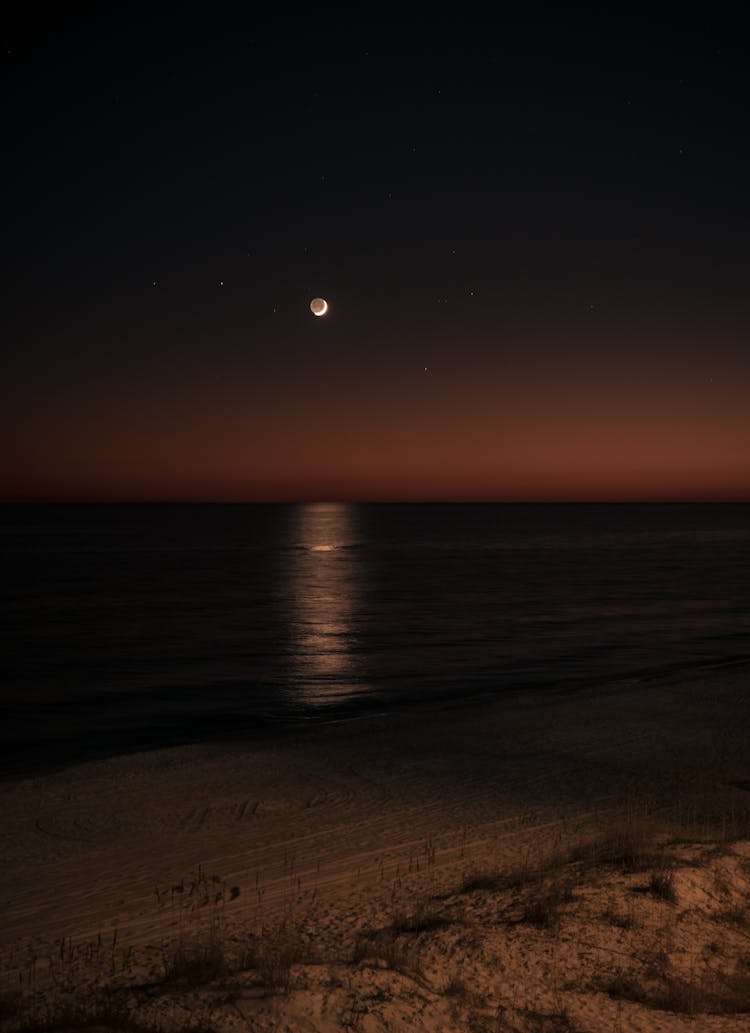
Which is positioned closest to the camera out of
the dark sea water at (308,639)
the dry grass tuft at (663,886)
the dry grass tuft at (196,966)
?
the dry grass tuft at (196,966)

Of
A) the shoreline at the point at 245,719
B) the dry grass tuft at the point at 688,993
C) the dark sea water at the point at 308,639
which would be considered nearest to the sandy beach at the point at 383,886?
the dry grass tuft at the point at 688,993

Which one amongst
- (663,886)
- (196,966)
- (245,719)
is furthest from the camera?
(245,719)

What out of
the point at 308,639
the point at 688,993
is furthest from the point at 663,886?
the point at 308,639

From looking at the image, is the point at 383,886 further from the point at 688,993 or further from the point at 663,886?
the point at 688,993

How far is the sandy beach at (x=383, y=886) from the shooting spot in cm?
513

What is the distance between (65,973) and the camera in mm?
5629

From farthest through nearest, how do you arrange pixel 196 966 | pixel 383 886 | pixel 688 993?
pixel 383 886 → pixel 196 966 → pixel 688 993

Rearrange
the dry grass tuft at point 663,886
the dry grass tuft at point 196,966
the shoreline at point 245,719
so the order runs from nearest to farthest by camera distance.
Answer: the dry grass tuft at point 196,966 → the dry grass tuft at point 663,886 → the shoreline at point 245,719

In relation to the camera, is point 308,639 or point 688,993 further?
point 308,639

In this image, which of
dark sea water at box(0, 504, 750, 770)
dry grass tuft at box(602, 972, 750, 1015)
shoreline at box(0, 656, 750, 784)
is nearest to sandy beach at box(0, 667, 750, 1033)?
dry grass tuft at box(602, 972, 750, 1015)

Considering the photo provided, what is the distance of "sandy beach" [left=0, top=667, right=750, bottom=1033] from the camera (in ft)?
16.8

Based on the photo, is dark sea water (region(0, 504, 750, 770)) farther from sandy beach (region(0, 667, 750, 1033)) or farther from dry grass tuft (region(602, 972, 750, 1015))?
dry grass tuft (region(602, 972, 750, 1015))

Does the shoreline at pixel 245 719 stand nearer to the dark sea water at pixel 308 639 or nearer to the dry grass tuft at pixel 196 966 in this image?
the dark sea water at pixel 308 639

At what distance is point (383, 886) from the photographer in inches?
277
